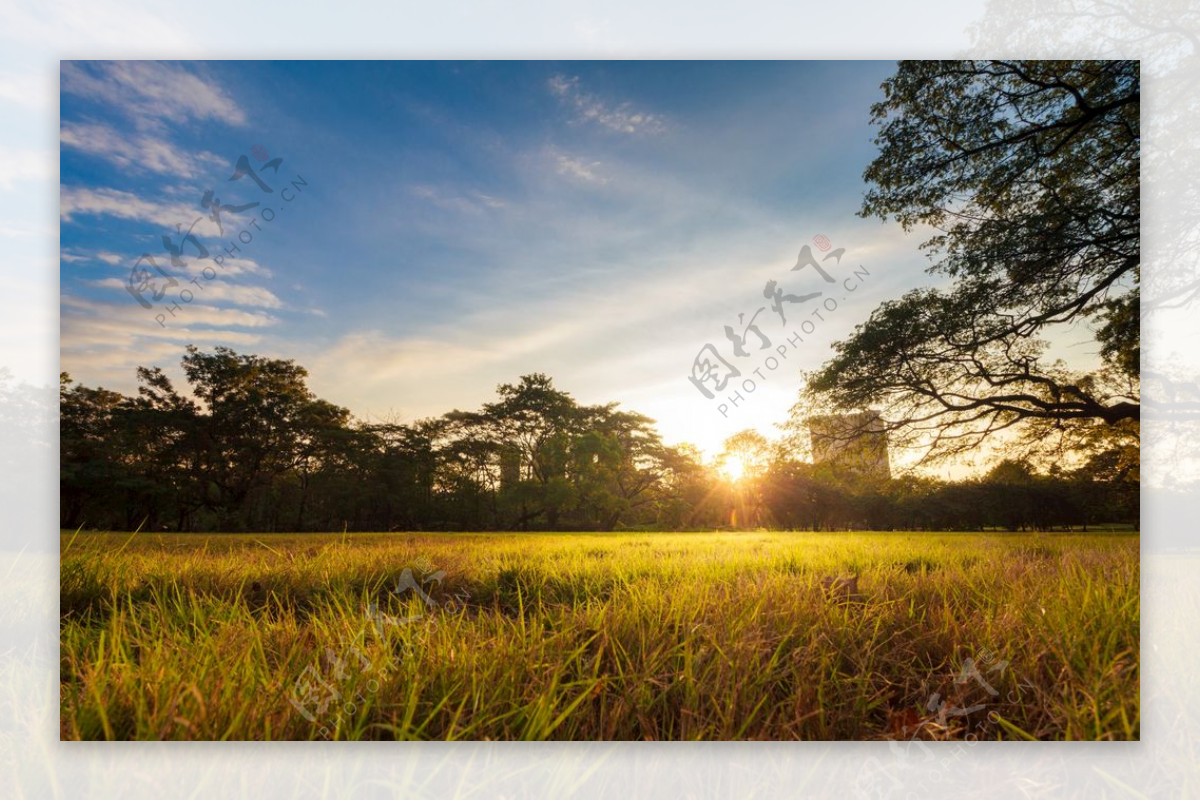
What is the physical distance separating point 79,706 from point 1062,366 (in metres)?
4.29

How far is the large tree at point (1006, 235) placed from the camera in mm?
3084

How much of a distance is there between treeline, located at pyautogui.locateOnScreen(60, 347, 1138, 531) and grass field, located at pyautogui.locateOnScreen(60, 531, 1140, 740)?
0.18 metres

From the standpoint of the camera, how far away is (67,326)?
2.95 m

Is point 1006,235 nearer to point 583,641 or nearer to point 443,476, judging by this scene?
point 583,641

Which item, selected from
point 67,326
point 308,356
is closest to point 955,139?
point 308,356

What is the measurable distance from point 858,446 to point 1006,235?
1.25 m

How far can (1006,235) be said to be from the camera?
10.4 feet

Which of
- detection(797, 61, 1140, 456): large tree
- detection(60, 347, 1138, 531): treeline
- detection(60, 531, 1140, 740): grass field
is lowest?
detection(60, 531, 1140, 740): grass field

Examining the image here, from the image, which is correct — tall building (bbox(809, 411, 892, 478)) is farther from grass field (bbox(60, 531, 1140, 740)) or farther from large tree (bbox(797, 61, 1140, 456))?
grass field (bbox(60, 531, 1140, 740))

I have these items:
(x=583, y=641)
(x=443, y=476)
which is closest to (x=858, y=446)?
(x=583, y=641)

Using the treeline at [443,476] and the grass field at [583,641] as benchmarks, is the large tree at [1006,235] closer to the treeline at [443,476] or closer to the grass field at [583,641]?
the treeline at [443,476]

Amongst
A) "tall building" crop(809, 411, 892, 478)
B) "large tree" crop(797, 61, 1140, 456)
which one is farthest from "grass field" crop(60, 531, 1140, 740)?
"large tree" crop(797, 61, 1140, 456)

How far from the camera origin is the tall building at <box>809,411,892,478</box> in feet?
10.7

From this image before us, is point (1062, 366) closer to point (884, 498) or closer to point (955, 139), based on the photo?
point (884, 498)
